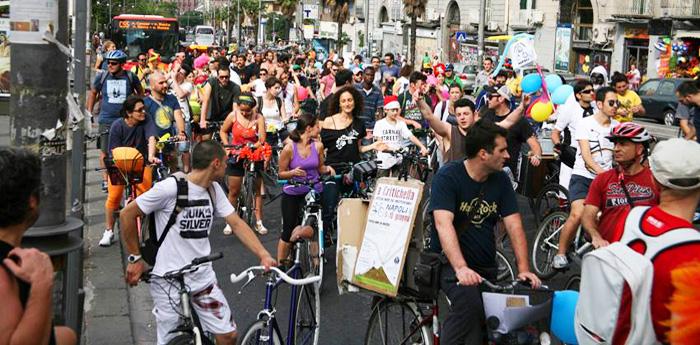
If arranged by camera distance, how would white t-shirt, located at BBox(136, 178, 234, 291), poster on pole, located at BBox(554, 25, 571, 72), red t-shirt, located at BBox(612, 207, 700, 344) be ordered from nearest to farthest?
red t-shirt, located at BBox(612, 207, 700, 344), white t-shirt, located at BBox(136, 178, 234, 291), poster on pole, located at BBox(554, 25, 571, 72)

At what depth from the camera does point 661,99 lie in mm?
33469

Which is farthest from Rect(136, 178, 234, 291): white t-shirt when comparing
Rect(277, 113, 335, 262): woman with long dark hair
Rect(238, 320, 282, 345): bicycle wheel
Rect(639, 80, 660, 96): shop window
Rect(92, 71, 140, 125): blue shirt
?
Rect(639, 80, 660, 96): shop window

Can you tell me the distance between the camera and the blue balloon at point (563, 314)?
4.74m

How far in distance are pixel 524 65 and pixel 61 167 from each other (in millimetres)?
9375

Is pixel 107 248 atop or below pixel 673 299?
below

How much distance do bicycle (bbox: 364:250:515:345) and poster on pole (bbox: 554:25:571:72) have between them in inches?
1867

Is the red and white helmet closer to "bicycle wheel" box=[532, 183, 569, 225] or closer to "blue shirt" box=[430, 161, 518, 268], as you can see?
"blue shirt" box=[430, 161, 518, 268]

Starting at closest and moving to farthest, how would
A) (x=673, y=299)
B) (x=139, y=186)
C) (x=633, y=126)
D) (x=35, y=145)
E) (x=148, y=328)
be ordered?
(x=673, y=299)
(x=35, y=145)
(x=633, y=126)
(x=148, y=328)
(x=139, y=186)

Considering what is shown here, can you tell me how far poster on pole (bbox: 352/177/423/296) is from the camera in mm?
5887

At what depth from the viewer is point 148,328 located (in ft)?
26.3

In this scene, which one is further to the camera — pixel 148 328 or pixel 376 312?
pixel 148 328

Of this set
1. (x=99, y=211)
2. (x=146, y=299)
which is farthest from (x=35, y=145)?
(x=99, y=211)

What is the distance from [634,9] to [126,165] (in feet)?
134

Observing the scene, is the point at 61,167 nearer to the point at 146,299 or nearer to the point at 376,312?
the point at 376,312
